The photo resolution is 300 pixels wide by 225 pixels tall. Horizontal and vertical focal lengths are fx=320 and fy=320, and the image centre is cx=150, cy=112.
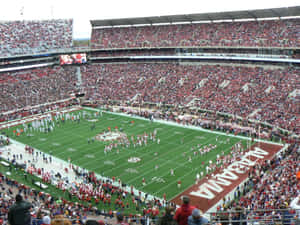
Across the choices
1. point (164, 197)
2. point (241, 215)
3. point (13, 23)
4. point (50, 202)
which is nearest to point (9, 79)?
point (13, 23)

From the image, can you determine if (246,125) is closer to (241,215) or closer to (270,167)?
(270,167)

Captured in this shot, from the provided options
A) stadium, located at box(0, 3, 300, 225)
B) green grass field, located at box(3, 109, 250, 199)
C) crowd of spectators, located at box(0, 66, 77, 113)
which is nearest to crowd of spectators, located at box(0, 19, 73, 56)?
stadium, located at box(0, 3, 300, 225)

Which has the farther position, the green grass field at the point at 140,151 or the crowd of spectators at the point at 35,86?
the crowd of spectators at the point at 35,86

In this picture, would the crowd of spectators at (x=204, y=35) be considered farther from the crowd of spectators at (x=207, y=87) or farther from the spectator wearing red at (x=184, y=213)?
the spectator wearing red at (x=184, y=213)

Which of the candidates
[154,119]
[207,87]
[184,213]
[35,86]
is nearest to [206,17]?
[207,87]

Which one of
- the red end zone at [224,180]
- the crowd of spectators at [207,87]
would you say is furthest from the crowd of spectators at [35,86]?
the red end zone at [224,180]

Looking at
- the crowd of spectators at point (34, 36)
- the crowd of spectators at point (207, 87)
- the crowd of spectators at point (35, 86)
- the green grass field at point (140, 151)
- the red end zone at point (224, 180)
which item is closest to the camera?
the red end zone at point (224, 180)

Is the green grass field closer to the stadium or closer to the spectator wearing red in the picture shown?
the stadium

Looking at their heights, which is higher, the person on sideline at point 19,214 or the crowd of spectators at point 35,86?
the person on sideline at point 19,214
